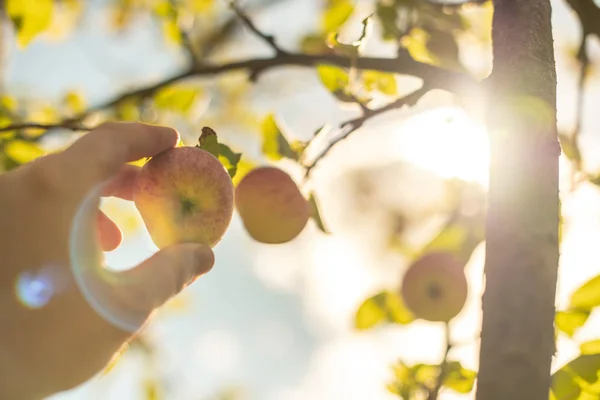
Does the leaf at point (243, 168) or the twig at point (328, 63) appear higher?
the twig at point (328, 63)

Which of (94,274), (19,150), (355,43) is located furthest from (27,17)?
(94,274)

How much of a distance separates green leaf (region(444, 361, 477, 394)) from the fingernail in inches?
32.8

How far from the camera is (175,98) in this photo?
6.43ft

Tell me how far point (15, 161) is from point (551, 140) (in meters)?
1.42

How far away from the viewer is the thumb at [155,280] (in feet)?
2.28

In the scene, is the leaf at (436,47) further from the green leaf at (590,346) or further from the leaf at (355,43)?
the green leaf at (590,346)

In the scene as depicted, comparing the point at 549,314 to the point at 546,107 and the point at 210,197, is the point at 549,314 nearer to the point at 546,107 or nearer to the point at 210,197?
the point at 546,107

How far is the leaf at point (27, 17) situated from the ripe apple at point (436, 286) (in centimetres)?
124

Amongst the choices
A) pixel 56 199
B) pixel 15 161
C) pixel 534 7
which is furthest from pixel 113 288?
pixel 15 161

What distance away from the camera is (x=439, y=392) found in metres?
1.34

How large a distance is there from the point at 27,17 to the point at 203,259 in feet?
3.82

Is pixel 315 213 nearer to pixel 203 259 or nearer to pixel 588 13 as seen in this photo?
pixel 203 259

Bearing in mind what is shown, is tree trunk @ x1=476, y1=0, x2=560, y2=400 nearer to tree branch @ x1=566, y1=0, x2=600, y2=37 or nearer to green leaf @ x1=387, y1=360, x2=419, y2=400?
tree branch @ x1=566, y1=0, x2=600, y2=37

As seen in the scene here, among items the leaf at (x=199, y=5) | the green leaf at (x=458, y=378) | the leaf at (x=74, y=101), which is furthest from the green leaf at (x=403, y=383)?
the leaf at (x=199, y=5)
